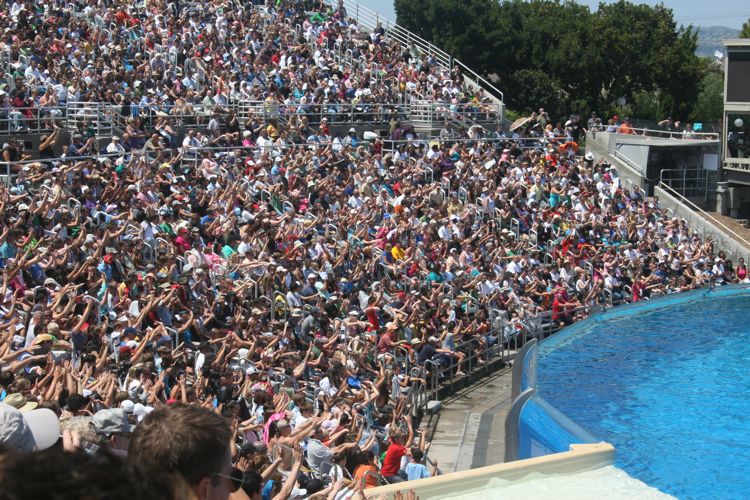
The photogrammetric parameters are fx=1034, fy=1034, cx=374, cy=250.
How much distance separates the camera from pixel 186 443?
254 cm

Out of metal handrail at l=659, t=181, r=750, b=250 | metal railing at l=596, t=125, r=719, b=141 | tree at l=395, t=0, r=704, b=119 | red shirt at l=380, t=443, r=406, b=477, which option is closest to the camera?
red shirt at l=380, t=443, r=406, b=477

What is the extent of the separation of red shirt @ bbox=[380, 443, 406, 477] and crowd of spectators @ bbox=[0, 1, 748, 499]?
0.03 meters

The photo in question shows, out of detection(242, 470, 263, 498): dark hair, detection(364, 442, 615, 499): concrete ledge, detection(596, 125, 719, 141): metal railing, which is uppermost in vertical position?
detection(596, 125, 719, 141): metal railing

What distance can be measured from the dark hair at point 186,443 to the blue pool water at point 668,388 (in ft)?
27.7

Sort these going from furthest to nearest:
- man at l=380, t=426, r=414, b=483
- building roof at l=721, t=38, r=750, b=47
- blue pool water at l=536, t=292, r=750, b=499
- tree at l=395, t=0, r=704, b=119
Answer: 1. tree at l=395, t=0, r=704, b=119
2. building roof at l=721, t=38, r=750, b=47
3. blue pool water at l=536, t=292, r=750, b=499
4. man at l=380, t=426, r=414, b=483

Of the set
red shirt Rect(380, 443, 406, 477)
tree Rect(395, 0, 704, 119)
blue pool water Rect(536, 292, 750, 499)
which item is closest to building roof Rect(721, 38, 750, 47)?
blue pool water Rect(536, 292, 750, 499)

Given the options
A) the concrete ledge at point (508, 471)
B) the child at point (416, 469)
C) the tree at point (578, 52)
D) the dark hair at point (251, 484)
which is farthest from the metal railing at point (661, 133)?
the dark hair at point (251, 484)

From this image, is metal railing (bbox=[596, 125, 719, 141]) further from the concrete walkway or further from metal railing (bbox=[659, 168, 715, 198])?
A: the concrete walkway

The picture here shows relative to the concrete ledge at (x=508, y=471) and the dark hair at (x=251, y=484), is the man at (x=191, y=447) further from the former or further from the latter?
the concrete ledge at (x=508, y=471)

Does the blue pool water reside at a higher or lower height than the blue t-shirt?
lower

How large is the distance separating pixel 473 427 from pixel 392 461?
500cm

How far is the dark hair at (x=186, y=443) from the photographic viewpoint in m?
2.54

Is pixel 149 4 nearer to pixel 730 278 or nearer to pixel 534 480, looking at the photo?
pixel 730 278

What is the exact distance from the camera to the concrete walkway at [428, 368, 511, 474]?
12.5 meters
